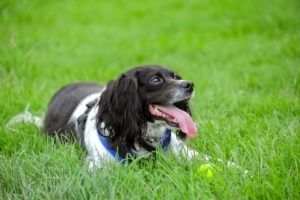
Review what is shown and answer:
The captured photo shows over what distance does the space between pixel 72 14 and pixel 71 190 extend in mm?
8468

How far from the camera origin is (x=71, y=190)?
3332 mm

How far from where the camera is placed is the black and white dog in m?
3.98

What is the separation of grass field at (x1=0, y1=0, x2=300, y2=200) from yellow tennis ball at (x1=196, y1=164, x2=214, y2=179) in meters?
0.05

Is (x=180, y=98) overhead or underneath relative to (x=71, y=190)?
overhead

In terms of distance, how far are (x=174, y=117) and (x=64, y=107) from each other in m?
1.58

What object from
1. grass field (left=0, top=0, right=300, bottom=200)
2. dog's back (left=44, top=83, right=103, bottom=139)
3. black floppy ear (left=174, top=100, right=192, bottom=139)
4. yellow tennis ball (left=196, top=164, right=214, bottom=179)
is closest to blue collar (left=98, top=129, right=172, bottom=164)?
black floppy ear (left=174, top=100, right=192, bottom=139)

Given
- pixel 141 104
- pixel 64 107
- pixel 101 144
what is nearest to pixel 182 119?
pixel 141 104

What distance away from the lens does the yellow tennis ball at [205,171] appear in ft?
11.3

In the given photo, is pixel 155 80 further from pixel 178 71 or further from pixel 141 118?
pixel 178 71

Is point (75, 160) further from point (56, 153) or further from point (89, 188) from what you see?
point (89, 188)

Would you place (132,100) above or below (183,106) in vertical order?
above

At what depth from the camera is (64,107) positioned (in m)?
5.16

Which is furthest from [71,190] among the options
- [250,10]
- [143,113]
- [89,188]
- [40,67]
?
[250,10]

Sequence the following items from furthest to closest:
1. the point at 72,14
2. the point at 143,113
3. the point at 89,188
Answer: the point at 72,14
the point at 143,113
the point at 89,188
